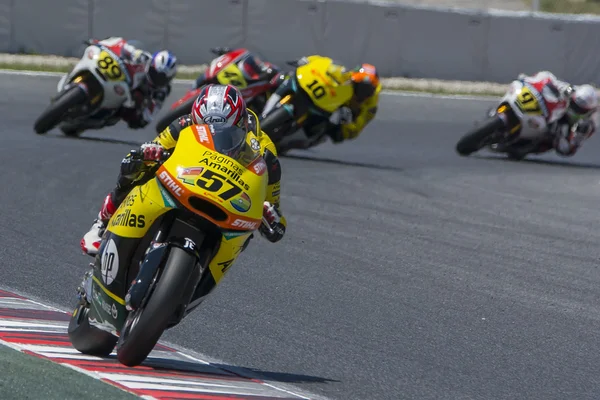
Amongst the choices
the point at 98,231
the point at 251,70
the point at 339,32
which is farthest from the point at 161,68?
the point at 98,231

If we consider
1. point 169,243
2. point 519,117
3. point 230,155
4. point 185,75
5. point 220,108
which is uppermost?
point 220,108

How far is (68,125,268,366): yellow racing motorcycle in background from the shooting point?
4551mm

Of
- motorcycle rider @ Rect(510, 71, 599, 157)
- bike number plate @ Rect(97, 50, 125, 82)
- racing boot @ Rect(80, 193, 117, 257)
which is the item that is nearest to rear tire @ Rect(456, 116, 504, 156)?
motorcycle rider @ Rect(510, 71, 599, 157)

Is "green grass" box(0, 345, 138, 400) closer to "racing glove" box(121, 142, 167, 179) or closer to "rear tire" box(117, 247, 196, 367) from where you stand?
"rear tire" box(117, 247, 196, 367)

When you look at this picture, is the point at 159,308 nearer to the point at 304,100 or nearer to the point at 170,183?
the point at 170,183

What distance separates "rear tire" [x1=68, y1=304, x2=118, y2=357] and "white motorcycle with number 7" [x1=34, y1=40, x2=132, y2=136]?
7543 millimetres

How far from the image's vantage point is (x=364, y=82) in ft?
41.3

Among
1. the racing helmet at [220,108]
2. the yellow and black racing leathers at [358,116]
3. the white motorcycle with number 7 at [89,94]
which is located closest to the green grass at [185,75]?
the white motorcycle with number 7 at [89,94]

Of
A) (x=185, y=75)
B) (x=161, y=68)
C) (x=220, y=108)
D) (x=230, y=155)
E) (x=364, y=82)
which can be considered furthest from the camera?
(x=185, y=75)

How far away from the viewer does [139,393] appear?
423 cm

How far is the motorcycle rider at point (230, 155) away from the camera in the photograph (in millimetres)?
4934

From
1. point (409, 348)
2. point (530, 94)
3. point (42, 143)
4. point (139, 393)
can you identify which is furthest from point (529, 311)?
point (530, 94)

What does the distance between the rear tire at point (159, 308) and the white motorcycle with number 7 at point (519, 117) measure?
388 inches

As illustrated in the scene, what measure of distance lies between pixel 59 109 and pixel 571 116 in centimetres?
615
